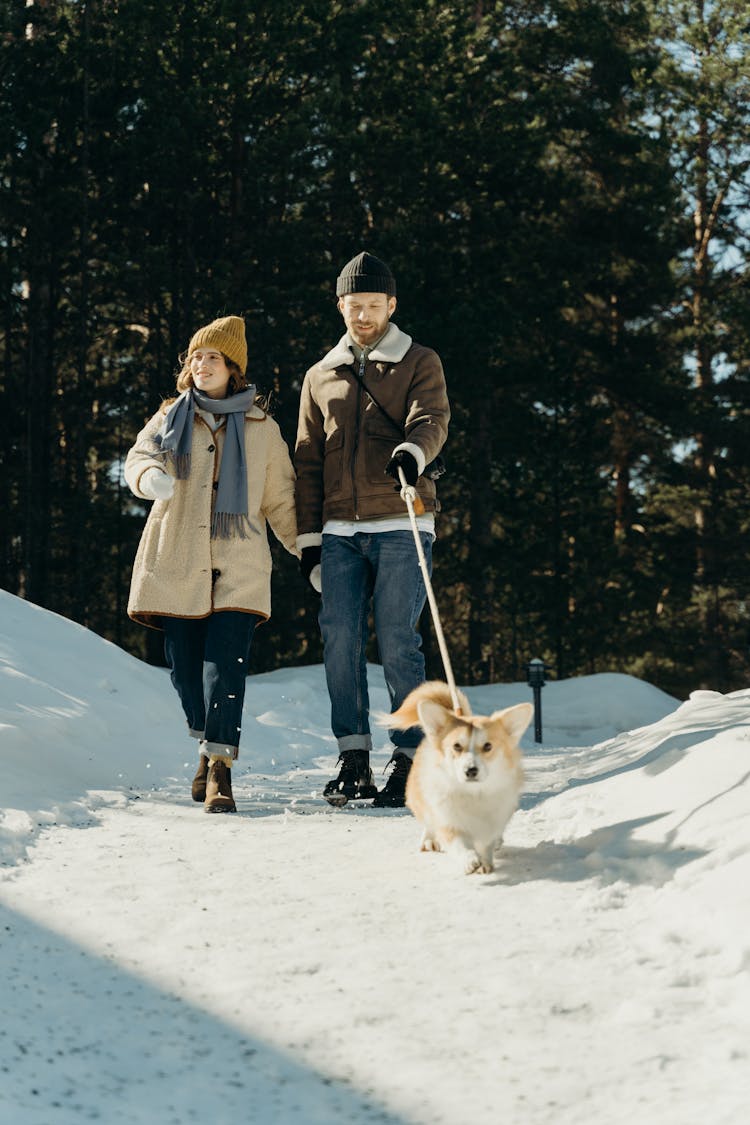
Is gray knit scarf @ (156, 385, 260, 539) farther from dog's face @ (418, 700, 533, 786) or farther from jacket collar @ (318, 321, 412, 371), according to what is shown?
dog's face @ (418, 700, 533, 786)

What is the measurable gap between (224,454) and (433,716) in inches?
75.1

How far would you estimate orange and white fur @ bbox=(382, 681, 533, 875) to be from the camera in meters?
3.58

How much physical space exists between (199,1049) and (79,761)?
3618 millimetres

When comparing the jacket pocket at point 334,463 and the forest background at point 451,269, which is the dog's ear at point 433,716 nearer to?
the jacket pocket at point 334,463

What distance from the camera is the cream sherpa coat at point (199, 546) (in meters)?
5.03

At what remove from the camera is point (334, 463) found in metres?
5.31

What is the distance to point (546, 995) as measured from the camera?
2.63 metres

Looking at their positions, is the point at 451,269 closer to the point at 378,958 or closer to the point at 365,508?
the point at 365,508

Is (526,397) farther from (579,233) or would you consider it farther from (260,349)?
(260,349)

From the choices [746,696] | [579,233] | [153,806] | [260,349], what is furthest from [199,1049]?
[579,233]

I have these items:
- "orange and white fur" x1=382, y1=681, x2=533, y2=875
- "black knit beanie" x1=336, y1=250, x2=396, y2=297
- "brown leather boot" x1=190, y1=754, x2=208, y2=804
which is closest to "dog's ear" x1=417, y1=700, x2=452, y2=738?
"orange and white fur" x1=382, y1=681, x2=533, y2=875

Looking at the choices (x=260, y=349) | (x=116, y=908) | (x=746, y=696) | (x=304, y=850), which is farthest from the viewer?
(x=260, y=349)

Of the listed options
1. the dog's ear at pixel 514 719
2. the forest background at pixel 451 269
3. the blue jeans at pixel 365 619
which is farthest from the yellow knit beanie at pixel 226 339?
the forest background at pixel 451 269

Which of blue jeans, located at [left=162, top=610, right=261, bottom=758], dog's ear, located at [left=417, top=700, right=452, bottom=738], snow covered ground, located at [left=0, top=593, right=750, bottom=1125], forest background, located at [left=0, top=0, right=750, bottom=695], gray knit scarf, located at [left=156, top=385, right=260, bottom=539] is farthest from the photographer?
forest background, located at [left=0, top=0, right=750, bottom=695]
